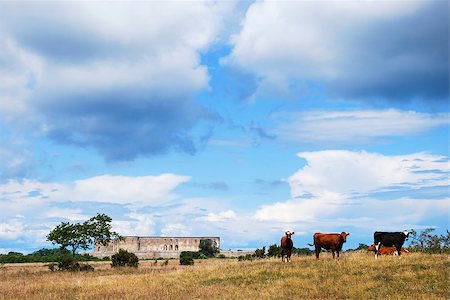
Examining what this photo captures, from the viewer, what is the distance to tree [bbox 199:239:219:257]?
373 feet

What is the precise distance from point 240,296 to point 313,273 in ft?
20.6

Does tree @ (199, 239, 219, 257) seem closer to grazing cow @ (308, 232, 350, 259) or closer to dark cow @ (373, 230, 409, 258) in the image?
grazing cow @ (308, 232, 350, 259)

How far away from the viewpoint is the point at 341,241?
32.8 metres

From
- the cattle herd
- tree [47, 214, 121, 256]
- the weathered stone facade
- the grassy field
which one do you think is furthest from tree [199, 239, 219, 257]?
the grassy field

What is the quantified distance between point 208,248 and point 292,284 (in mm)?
92524

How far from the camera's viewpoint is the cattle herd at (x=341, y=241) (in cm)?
3119

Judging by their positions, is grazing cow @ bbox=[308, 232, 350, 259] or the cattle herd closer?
the cattle herd

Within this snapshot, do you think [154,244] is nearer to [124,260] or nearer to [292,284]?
[124,260]

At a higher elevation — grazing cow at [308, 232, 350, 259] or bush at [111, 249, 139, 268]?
grazing cow at [308, 232, 350, 259]

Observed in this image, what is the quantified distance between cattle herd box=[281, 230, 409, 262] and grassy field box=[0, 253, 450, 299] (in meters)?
2.04

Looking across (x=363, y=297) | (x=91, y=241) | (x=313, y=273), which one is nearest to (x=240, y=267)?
(x=313, y=273)

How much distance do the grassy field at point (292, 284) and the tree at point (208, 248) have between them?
83.8m

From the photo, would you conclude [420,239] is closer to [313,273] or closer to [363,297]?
[313,273]

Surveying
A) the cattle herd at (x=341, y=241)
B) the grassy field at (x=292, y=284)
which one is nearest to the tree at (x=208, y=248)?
the cattle herd at (x=341, y=241)
